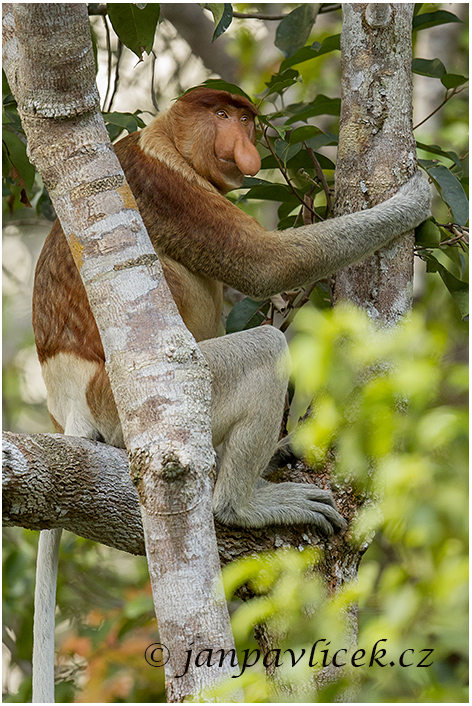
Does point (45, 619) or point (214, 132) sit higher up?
point (214, 132)

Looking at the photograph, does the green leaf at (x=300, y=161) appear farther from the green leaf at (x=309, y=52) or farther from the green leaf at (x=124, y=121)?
the green leaf at (x=124, y=121)

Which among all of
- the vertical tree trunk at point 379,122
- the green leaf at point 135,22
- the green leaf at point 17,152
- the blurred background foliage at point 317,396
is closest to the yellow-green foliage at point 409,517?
the blurred background foliage at point 317,396

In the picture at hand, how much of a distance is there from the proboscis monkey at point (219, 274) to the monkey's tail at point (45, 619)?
A: 16.4 inches

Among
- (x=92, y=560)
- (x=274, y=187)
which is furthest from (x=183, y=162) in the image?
(x=92, y=560)

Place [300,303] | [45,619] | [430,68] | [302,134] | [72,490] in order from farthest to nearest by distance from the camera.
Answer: [300,303], [430,68], [302,134], [45,619], [72,490]

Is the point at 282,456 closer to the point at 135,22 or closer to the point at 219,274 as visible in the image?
the point at 219,274

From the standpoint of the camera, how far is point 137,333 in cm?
159

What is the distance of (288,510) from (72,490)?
76cm

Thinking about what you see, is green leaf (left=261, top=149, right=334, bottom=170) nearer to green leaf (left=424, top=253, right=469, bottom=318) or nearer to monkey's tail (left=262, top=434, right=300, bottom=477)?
green leaf (left=424, top=253, right=469, bottom=318)

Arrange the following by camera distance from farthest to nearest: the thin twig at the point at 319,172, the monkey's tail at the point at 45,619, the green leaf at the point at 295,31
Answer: the green leaf at the point at 295,31, the thin twig at the point at 319,172, the monkey's tail at the point at 45,619

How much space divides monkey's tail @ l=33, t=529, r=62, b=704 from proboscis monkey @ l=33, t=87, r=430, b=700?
1.37 ft

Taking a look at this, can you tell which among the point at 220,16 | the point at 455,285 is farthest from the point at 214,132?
the point at 455,285

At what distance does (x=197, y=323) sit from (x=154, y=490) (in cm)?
135

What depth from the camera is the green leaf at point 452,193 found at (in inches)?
97.4
